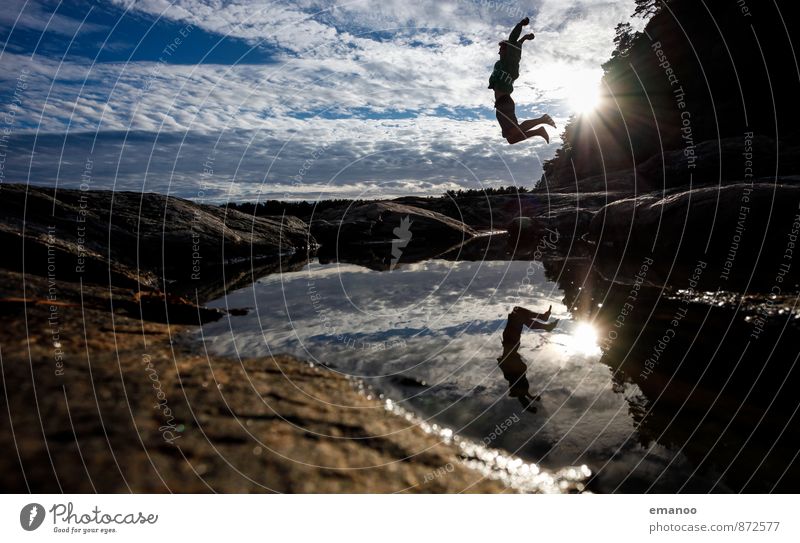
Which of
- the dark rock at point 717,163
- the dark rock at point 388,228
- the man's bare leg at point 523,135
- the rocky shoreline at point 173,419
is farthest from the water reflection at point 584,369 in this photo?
the dark rock at point 717,163

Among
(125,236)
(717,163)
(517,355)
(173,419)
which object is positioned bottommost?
(125,236)

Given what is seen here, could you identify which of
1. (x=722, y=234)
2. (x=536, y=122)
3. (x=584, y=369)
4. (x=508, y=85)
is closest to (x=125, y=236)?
(x=508, y=85)

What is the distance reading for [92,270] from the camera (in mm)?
8188

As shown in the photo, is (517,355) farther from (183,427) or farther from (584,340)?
(183,427)

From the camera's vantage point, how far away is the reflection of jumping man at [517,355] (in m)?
4.91

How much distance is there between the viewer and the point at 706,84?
37.2 meters

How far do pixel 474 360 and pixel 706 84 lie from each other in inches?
1794

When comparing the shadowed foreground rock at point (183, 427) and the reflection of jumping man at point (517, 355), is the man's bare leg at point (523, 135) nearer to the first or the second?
the reflection of jumping man at point (517, 355)

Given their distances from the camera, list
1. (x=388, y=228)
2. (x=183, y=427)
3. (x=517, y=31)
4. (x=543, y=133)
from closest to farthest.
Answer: (x=183, y=427), (x=517, y=31), (x=543, y=133), (x=388, y=228)

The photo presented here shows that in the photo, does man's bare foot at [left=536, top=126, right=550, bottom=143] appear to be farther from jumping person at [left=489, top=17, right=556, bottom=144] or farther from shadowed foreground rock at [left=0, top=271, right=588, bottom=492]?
shadowed foreground rock at [left=0, top=271, right=588, bottom=492]

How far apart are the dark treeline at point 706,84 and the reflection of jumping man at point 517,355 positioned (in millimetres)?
26285

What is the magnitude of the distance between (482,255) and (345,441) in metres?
16.4

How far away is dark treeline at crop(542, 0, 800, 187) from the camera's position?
109 ft
